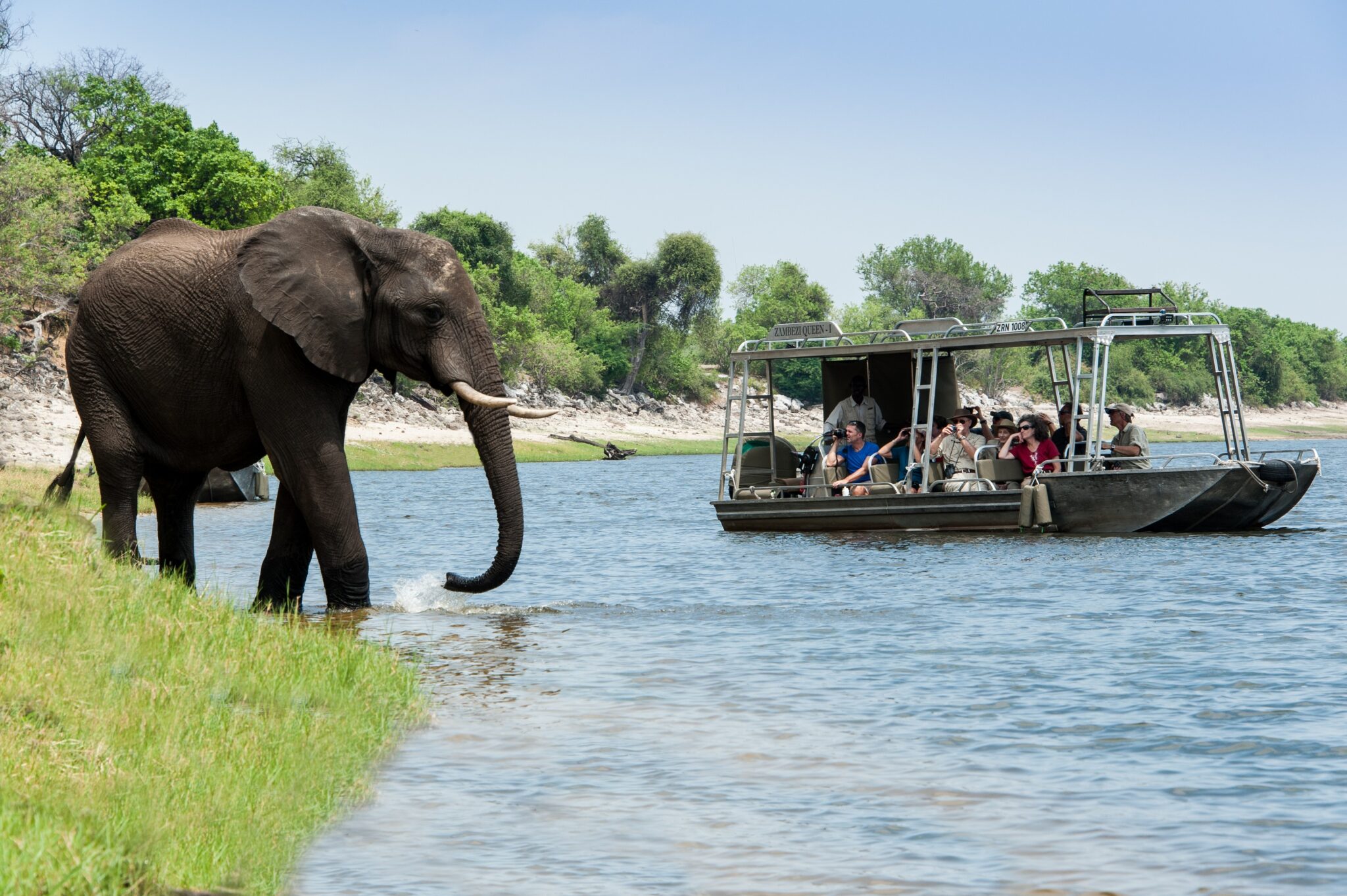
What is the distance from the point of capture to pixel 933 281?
457 feet

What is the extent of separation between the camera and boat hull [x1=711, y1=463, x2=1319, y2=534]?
2078 centimetres

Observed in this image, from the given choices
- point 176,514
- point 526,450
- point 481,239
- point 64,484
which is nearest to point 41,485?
point 64,484

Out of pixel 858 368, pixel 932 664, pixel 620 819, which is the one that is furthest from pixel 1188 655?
pixel 858 368

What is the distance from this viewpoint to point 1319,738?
8.91 metres

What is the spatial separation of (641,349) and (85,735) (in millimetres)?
89428

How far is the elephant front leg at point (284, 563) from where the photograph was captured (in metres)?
12.3

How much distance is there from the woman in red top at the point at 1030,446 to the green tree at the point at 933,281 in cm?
11536

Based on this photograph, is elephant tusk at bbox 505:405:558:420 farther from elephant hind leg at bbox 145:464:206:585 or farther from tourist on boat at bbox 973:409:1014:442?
tourist on boat at bbox 973:409:1014:442

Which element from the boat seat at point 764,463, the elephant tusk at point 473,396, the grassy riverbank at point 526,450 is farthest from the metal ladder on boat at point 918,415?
the grassy riverbank at point 526,450

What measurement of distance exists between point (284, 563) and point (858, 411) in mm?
13368

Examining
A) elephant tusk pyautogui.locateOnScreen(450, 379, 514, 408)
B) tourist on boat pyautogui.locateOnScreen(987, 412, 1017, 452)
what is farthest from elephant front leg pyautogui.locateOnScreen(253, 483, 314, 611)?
tourist on boat pyautogui.locateOnScreen(987, 412, 1017, 452)

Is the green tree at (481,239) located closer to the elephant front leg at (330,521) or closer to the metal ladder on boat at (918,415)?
the metal ladder on boat at (918,415)

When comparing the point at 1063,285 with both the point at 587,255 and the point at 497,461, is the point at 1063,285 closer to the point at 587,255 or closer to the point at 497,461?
the point at 587,255

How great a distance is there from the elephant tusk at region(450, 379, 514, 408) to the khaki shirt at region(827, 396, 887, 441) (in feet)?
43.9
